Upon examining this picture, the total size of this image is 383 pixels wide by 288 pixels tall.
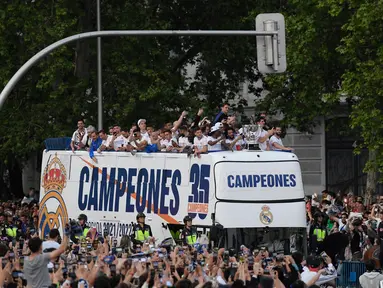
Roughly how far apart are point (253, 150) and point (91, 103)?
52.8ft

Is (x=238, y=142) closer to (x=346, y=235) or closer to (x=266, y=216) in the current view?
(x=266, y=216)

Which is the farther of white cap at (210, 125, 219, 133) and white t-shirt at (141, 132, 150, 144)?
white t-shirt at (141, 132, 150, 144)

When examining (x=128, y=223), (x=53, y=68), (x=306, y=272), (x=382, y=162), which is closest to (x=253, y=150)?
(x=128, y=223)

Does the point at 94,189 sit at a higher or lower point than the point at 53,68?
lower

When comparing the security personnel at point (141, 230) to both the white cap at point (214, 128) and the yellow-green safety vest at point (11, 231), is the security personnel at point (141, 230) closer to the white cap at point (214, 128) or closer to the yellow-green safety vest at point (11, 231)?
the white cap at point (214, 128)

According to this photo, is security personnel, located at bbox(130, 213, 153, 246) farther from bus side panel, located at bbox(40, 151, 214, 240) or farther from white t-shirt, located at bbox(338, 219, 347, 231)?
white t-shirt, located at bbox(338, 219, 347, 231)

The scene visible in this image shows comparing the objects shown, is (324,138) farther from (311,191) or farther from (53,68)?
(53,68)

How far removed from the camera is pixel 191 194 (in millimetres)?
27016

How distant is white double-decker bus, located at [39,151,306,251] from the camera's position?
25.8 metres

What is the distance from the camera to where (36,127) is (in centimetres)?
4206

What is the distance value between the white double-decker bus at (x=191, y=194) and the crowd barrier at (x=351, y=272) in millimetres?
1381

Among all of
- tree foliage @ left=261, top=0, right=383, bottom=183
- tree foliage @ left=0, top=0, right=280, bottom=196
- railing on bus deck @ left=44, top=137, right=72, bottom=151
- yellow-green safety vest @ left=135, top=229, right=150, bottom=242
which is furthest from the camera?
tree foliage @ left=0, top=0, right=280, bottom=196

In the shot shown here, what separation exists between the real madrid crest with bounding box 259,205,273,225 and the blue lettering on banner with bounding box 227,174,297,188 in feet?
1.49

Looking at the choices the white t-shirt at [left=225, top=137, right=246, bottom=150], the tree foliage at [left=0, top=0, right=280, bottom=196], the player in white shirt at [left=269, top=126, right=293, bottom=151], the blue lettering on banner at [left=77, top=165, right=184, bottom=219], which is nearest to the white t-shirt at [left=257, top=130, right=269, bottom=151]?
the player in white shirt at [left=269, top=126, right=293, bottom=151]
